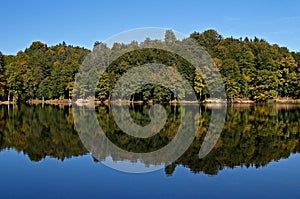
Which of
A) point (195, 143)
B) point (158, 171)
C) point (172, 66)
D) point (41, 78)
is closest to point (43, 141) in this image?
point (195, 143)

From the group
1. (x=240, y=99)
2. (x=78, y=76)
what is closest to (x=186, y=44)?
(x=240, y=99)

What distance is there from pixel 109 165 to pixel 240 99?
4337cm

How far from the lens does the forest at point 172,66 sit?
166 feet

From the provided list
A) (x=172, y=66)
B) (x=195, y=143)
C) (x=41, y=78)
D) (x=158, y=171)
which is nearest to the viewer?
(x=158, y=171)

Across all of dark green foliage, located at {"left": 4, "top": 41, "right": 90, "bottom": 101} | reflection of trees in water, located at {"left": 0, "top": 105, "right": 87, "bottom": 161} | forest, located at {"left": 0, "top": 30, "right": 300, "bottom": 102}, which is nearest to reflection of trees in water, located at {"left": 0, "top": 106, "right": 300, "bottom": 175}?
reflection of trees in water, located at {"left": 0, "top": 105, "right": 87, "bottom": 161}

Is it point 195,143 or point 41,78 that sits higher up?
point 41,78

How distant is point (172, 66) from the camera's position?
5169 centimetres

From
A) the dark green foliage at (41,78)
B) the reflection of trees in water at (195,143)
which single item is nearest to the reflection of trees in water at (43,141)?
the reflection of trees in water at (195,143)

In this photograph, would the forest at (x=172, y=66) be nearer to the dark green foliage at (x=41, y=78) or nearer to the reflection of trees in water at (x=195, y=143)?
the dark green foliage at (x=41, y=78)

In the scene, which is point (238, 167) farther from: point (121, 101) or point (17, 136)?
point (121, 101)

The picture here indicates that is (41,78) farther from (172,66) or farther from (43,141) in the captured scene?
(43,141)

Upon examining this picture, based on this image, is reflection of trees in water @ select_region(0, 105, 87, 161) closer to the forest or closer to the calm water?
the calm water

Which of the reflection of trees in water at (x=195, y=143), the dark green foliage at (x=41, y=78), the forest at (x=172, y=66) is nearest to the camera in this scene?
the reflection of trees in water at (x=195, y=143)

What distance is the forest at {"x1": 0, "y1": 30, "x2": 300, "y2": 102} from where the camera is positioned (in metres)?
50.5
